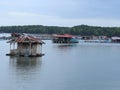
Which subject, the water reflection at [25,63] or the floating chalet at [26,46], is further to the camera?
the floating chalet at [26,46]

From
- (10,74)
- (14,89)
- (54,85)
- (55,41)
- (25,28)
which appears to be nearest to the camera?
(14,89)

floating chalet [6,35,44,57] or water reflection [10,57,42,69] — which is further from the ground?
floating chalet [6,35,44,57]

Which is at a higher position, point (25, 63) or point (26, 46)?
point (26, 46)

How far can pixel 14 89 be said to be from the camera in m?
23.8

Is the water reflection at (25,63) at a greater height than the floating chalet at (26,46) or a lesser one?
lesser

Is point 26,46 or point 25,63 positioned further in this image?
point 26,46

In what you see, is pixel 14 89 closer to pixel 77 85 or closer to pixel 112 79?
pixel 77 85

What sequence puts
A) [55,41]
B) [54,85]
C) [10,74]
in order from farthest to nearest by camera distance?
[55,41] → [10,74] → [54,85]

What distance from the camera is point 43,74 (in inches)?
1239

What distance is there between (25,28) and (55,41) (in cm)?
7078

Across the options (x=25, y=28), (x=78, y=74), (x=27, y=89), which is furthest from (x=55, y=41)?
(x=27, y=89)

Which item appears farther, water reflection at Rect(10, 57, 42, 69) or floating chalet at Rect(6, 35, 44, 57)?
floating chalet at Rect(6, 35, 44, 57)

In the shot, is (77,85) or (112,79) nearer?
(77,85)

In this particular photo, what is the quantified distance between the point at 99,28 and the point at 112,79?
16410 cm
